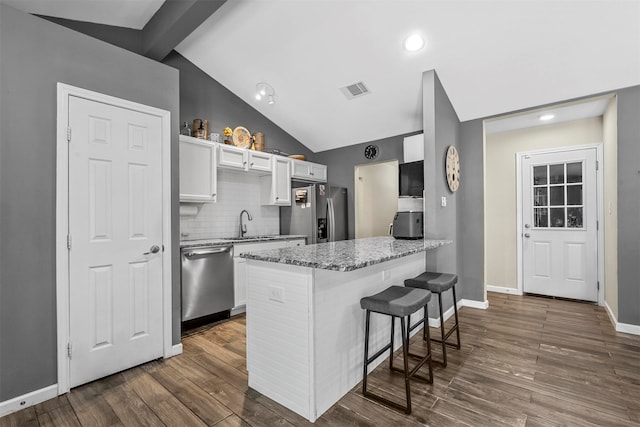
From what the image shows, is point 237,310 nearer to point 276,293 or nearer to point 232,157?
point 232,157

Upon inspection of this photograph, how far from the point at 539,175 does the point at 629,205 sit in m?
1.44

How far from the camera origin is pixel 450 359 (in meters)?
2.48

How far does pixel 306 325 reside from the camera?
5.70 ft

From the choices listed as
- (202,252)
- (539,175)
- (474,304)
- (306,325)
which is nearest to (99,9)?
(202,252)

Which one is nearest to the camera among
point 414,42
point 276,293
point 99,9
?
point 276,293

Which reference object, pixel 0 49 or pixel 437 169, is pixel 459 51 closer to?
pixel 437 169

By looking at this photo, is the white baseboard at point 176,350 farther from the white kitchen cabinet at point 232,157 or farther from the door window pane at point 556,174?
the door window pane at point 556,174

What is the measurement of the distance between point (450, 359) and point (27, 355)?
2942 mm

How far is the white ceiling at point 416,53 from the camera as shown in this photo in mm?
2561

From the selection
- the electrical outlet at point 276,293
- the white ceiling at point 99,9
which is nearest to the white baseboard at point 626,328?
the electrical outlet at point 276,293

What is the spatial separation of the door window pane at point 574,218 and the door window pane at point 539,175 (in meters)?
0.50

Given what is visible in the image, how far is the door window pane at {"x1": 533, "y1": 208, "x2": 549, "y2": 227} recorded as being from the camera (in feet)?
14.3

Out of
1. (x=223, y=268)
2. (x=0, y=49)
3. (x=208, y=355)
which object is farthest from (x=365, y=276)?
(x=0, y=49)

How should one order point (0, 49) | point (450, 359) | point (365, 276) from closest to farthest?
1. point (0, 49)
2. point (365, 276)
3. point (450, 359)
